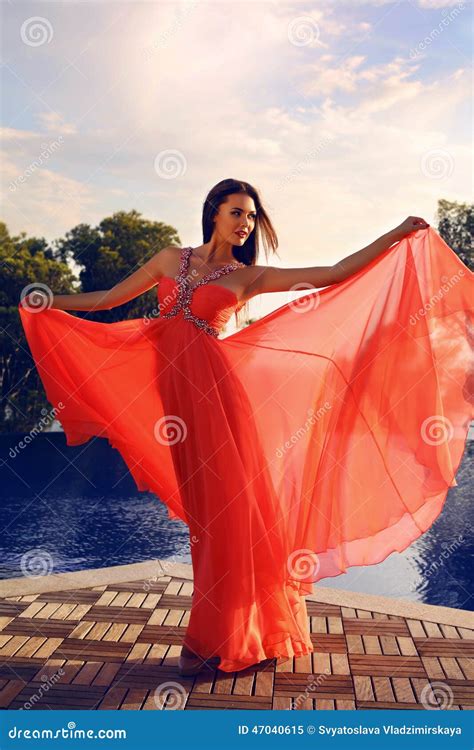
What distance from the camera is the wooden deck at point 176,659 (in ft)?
9.45

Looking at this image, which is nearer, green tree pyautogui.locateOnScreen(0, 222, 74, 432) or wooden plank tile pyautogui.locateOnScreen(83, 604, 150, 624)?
wooden plank tile pyautogui.locateOnScreen(83, 604, 150, 624)

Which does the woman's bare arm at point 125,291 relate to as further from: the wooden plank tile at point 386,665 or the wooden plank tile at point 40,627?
the wooden plank tile at point 386,665

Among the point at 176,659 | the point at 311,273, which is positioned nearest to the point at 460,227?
the point at 311,273

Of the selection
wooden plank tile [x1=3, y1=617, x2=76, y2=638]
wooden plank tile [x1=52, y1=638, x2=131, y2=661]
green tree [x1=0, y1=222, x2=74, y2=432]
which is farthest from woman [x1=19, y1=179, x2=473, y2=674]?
green tree [x1=0, y1=222, x2=74, y2=432]

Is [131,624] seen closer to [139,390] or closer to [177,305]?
[139,390]

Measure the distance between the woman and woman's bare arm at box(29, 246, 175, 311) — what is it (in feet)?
0.04

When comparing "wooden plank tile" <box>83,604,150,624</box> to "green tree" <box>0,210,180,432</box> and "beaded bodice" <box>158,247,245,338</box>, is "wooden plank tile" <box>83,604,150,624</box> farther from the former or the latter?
"green tree" <box>0,210,180,432</box>

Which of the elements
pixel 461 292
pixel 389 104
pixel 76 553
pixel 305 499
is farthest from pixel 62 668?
pixel 389 104

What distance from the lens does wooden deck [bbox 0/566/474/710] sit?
9.45 ft

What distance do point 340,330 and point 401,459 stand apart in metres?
0.61

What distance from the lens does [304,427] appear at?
336cm

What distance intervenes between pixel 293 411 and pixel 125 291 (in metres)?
0.94

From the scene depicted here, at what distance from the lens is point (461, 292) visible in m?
3.28

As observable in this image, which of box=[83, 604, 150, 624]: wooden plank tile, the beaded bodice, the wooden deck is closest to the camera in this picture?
the wooden deck
